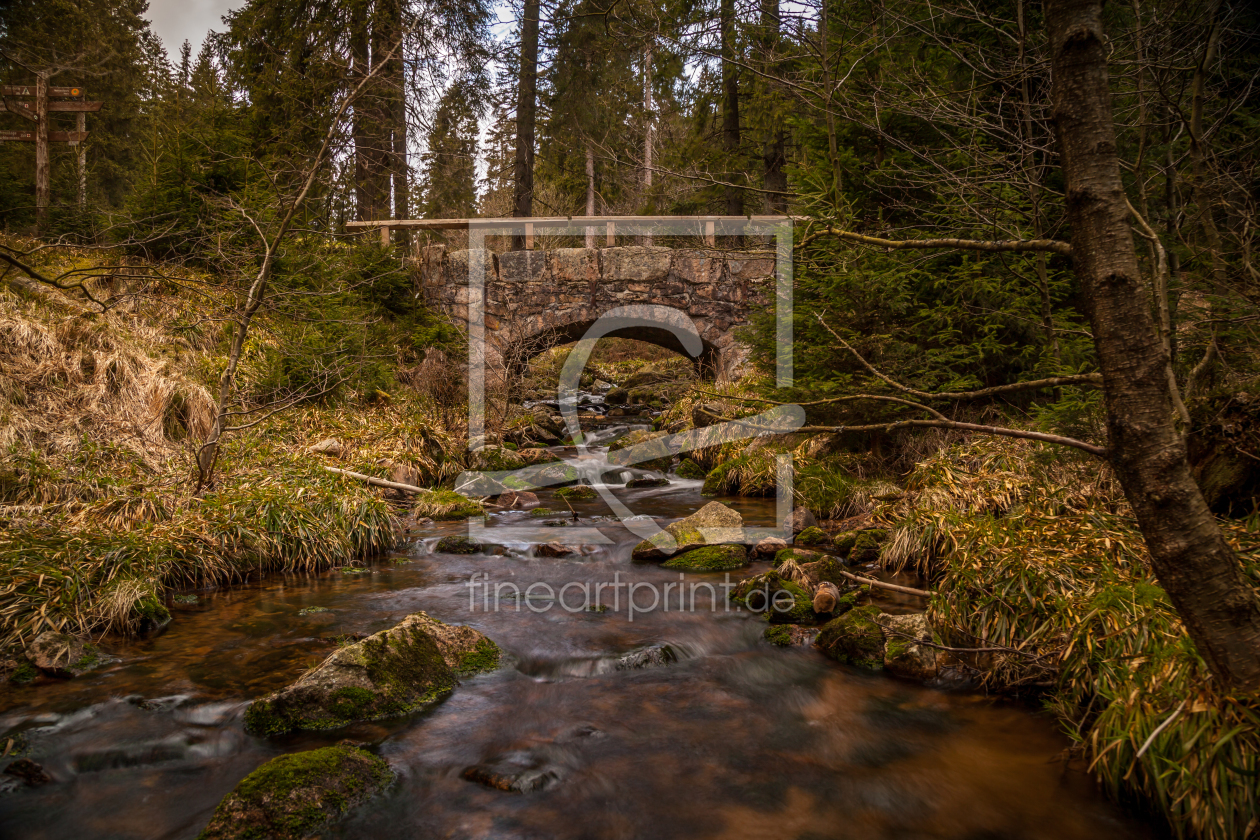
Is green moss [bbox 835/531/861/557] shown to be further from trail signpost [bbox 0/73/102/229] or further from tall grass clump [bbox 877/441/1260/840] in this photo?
trail signpost [bbox 0/73/102/229]

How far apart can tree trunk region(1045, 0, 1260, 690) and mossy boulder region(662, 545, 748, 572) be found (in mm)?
4490

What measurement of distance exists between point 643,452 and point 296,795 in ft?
33.0

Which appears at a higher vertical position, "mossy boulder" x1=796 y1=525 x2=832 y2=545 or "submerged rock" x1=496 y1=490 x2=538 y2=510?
"mossy boulder" x1=796 y1=525 x2=832 y2=545

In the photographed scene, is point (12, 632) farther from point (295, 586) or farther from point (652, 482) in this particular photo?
point (652, 482)

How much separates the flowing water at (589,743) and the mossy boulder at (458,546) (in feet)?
6.36

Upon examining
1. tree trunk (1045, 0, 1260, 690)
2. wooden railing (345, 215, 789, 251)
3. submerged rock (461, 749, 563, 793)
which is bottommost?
submerged rock (461, 749, 563, 793)

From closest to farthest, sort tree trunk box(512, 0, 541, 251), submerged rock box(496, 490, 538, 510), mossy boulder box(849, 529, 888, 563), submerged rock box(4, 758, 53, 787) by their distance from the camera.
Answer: submerged rock box(4, 758, 53, 787) → mossy boulder box(849, 529, 888, 563) → submerged rock box(496, 490, 538, 510) → tree trunk box(512, 0, 541, 251)

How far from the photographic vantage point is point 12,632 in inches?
157

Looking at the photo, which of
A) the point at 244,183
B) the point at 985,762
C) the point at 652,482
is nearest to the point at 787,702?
the point at 985,762

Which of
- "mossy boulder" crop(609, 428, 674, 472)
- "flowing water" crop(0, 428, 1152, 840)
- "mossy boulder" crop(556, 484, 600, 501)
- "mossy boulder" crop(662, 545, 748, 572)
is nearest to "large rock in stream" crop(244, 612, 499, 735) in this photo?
"flowing water" crop(0, 428, 1152, 840)

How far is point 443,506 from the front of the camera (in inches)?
333

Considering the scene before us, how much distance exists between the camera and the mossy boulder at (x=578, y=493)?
9.83 m

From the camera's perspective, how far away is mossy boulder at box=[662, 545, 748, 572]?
6359mm

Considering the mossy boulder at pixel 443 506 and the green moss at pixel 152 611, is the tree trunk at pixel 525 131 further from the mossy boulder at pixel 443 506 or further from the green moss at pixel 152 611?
the green moss at pixel 152 611
